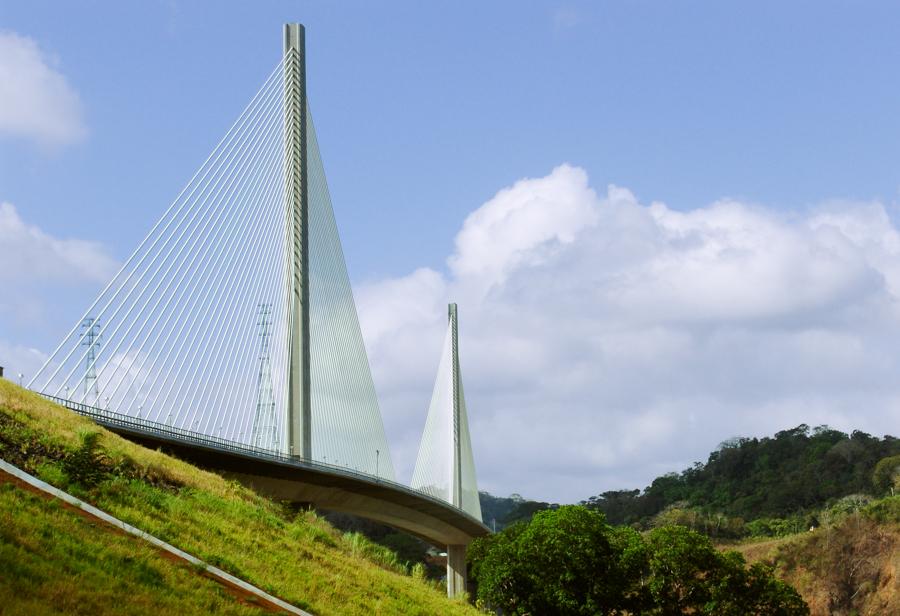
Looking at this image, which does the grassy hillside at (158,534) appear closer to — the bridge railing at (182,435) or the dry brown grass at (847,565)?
the bridge railing at (182,435)

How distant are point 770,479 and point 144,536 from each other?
118022mm

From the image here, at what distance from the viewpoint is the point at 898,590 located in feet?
233

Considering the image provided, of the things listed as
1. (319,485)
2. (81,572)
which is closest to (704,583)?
(319,485)

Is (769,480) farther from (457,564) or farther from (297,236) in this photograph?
(297,236)

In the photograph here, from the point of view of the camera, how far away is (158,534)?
18375 millimetres

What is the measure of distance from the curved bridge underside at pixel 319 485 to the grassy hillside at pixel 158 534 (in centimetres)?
558

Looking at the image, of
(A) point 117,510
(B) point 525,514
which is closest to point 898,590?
(A) point 117,510

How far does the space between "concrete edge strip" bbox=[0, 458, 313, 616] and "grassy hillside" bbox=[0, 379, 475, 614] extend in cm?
45

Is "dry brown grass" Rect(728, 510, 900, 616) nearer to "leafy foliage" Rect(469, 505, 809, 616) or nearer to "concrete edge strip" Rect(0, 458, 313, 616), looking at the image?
"leafy foliage" Rect(469, 505, 809, 616)

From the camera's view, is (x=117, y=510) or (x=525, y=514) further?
(x=525, y=514)

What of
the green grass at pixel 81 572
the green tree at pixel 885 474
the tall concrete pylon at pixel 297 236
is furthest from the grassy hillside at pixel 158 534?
the green tree at pixel 885 474

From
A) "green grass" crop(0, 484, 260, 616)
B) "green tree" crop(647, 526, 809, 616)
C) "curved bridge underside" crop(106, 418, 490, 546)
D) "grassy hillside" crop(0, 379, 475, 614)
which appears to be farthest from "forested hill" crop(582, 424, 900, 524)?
"green grass" crop(0, 484, 260, 616)

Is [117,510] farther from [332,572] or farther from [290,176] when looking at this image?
[290,176]

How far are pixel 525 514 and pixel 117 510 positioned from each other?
470 feet
